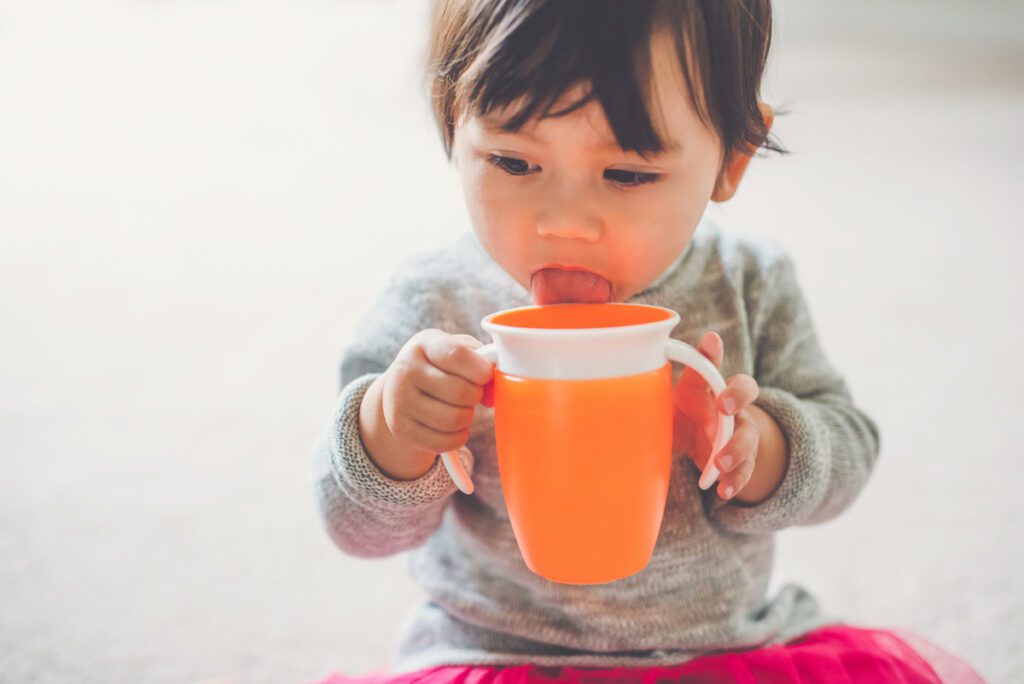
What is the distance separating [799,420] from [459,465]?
0.28 m

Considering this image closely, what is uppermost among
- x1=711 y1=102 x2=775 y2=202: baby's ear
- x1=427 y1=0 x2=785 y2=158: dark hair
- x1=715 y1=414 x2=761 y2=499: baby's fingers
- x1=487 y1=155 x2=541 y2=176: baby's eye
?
x1=427 y1=0 x2=785 y2=158: dark hair

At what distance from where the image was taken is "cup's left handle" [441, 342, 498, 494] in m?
0.53

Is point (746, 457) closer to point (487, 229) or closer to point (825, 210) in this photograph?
point (487, 229)

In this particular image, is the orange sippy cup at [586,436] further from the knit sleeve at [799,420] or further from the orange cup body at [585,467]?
the knit sleeve at [799,420]

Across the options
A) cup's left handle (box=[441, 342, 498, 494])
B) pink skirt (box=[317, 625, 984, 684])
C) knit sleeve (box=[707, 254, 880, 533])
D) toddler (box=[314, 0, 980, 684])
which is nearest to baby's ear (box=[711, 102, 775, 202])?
toddler (box=[314, 0, 980, 684])

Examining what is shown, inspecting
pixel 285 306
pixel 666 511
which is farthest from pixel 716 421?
pixel 285 306

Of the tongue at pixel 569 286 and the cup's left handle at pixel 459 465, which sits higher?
the tongue at pixel 569 286

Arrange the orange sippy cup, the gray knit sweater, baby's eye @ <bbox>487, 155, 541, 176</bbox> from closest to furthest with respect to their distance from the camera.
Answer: the orange sippy cup, baby's eye @ <bbox>487, 155, 541, 176</bbox>, the gray knit sweater

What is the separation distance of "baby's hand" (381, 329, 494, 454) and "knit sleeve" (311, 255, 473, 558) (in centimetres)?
7

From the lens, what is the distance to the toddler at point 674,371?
55cm

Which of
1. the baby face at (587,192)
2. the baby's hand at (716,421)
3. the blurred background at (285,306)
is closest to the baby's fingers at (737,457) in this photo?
the baby's hand at (716,421)

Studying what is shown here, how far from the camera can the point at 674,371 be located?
734 millimetres

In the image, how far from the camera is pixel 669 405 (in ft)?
1.73

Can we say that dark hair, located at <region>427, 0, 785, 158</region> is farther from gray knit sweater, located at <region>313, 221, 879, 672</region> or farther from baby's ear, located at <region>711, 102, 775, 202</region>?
gray knit sweater, located at <region>313, 221, 879, 672</region>
